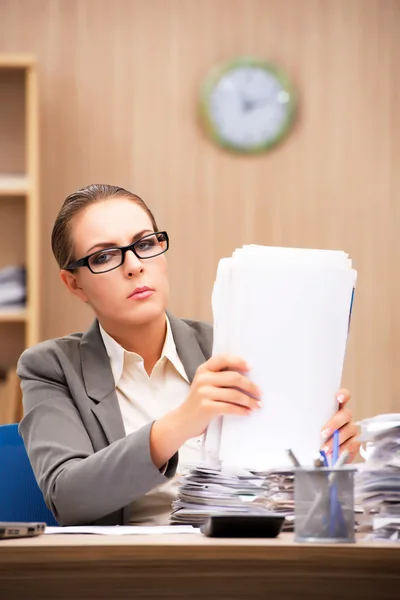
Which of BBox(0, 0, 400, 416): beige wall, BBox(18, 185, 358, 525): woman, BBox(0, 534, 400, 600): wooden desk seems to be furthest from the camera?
BBox(0, 0, 400, 416): beige wall

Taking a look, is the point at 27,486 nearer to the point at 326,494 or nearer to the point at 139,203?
the point at 139,203

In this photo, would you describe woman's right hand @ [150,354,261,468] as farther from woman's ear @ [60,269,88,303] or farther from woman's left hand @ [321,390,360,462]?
woman's ear @ [60,269,88,303]

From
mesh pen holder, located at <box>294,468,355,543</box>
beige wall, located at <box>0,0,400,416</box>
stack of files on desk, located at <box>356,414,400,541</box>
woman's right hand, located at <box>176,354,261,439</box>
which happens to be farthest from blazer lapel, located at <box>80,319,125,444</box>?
beige wall, located at <box>0,0,400,416</box>

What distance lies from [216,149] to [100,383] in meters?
2.36

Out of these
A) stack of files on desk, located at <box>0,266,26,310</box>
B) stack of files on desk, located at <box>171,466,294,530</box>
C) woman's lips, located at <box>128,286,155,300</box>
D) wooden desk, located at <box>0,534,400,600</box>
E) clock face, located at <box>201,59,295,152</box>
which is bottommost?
stack of files on desk, located at <box>171,466,294,530</box>

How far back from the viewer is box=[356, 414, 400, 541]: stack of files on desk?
1060 millimetres

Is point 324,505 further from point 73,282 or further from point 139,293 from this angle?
point 73,282

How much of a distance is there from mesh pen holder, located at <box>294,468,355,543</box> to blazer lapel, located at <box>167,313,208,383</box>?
90 cm

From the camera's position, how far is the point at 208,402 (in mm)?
1220

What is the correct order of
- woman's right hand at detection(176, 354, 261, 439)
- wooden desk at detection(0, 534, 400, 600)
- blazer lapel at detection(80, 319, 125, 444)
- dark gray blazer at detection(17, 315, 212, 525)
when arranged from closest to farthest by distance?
wooden desk at detection(0, 534, 400, 600)
woman's right hand at detection(176, 354, 261, 439)
dark gray blazer at detection(17, 315, 212, 525)
blazer lapel at detection(80, 319, 125, 444)

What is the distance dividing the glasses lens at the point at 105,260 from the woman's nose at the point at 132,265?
0.02m

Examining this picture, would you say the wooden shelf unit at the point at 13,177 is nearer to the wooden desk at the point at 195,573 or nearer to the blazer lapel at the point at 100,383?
the blazer lapel at the point at 100,383

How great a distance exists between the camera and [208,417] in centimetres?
124

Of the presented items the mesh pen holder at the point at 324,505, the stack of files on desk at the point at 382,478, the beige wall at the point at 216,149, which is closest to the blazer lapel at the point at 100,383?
the stack of files on desk at the point at 382,478
